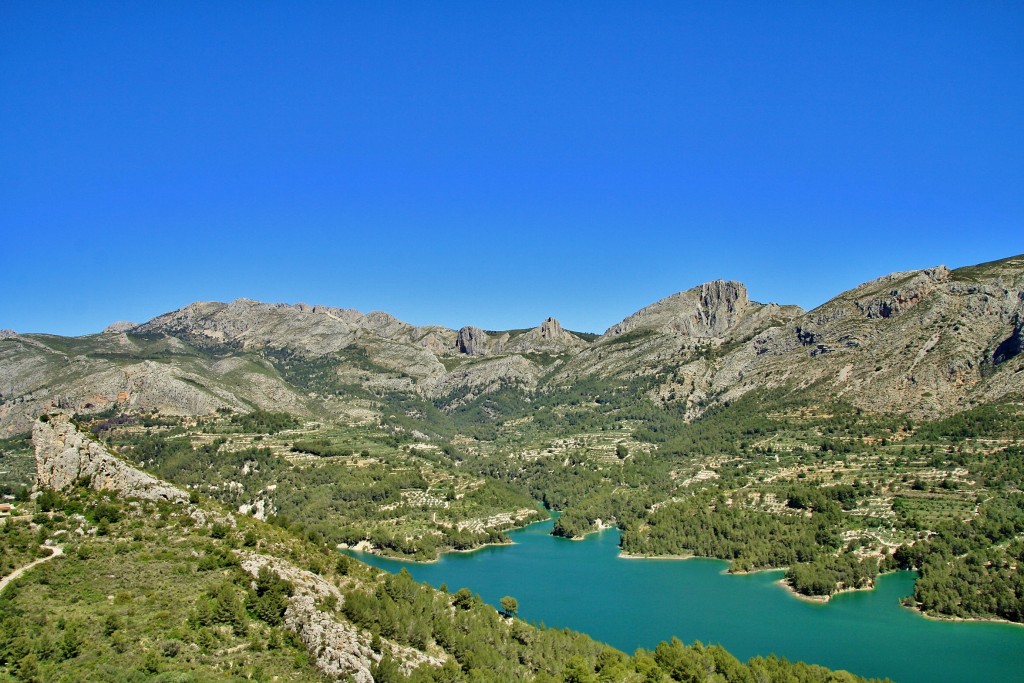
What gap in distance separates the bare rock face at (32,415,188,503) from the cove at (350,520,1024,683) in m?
44.6

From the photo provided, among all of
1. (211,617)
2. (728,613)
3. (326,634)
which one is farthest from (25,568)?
(728,613)

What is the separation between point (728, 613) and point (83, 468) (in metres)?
65.4

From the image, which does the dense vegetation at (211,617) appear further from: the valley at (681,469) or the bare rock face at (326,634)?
the bare rock face at (326,634)

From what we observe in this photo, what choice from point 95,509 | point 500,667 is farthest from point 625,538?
point 95,509

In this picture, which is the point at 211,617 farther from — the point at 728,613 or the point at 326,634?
the point at 728,613

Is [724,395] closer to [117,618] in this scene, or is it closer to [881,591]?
[881,591]

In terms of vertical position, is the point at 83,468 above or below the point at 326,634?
above

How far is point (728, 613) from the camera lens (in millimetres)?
79938

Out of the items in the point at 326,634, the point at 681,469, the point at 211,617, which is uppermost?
the point at 681,469

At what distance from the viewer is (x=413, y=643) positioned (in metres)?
44.8

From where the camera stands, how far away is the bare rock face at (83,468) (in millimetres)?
46281

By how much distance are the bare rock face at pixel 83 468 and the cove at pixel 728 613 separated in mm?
44617

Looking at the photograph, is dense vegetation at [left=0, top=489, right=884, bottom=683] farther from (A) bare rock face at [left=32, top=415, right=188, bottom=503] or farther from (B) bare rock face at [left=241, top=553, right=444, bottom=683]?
(A) bare rock face at [left=32, top=415, right=188, bottom=503]

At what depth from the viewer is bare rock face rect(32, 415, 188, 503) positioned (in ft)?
152
